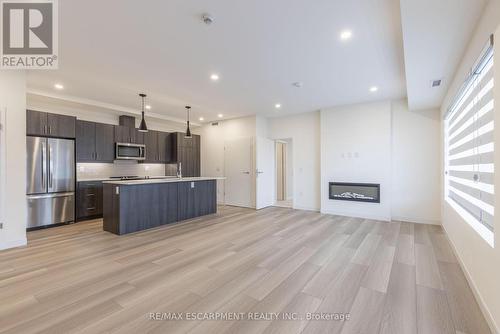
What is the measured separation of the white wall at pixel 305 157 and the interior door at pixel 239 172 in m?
1.24

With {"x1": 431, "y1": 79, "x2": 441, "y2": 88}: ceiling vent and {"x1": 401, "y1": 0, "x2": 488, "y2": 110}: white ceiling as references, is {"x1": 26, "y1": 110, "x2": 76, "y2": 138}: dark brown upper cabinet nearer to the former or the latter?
{"x1": 401, "y1": 0, "x2": 488, "y2": 110}: white ceiling

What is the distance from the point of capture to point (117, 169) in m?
5.92

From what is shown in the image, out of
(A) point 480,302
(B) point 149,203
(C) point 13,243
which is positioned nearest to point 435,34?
(A) point 480,302

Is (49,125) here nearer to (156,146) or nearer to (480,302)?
(156,146)

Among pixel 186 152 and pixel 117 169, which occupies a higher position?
pixel 186 152

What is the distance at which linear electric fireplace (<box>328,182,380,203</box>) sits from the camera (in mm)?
4914

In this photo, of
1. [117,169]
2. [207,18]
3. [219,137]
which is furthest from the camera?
[219,137]

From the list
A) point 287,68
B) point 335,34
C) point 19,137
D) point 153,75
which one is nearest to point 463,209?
point 335,34

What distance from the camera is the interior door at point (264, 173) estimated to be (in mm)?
6355

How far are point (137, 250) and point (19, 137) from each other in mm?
2484

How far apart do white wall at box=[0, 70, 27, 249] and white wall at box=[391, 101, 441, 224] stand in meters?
6.81

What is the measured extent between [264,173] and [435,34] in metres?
4.95

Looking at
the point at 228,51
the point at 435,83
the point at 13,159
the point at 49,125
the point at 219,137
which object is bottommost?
the point at 13,159

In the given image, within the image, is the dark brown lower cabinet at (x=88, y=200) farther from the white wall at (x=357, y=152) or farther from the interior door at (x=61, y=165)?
the white wall at (x=357, y=152)
